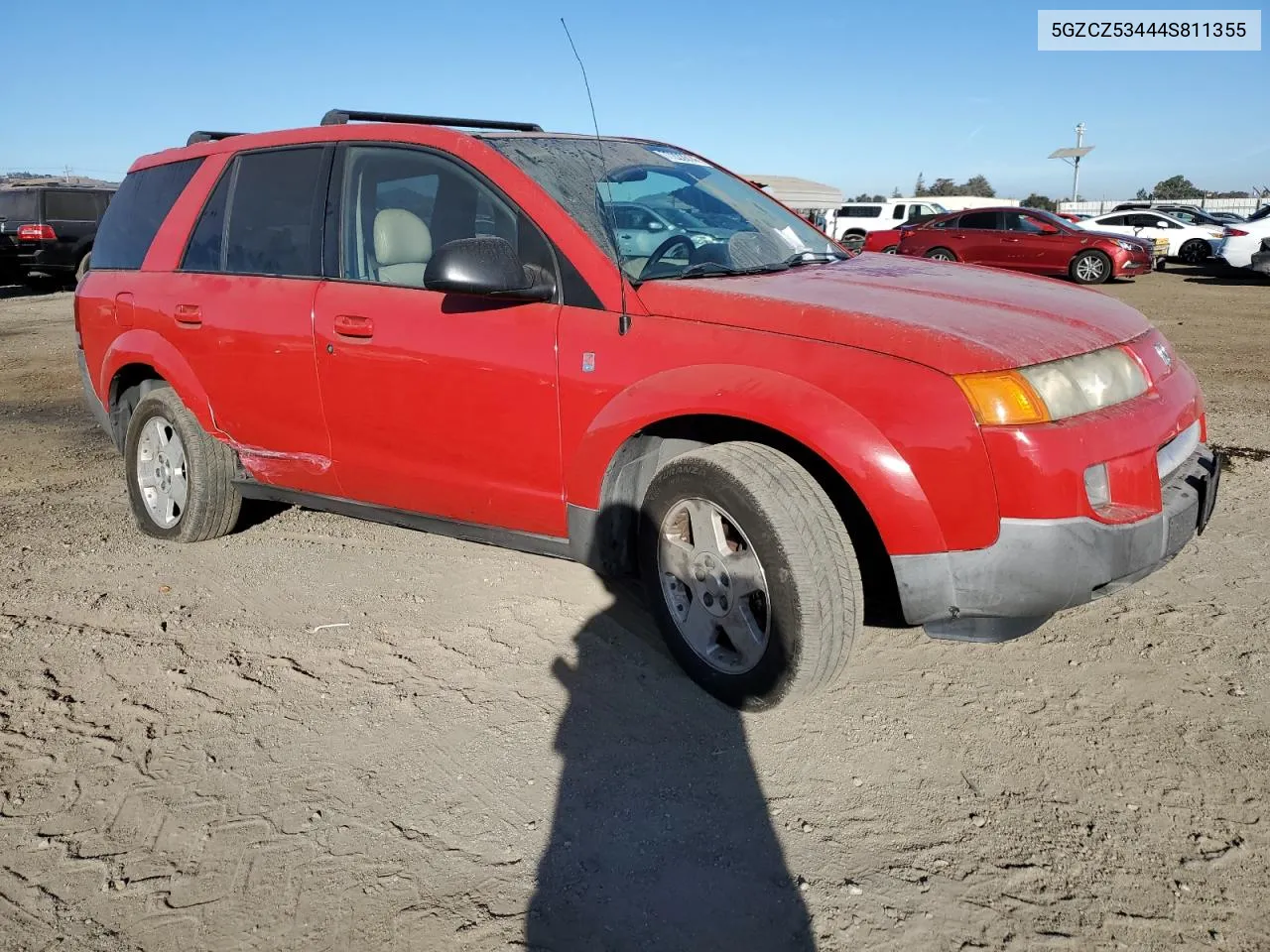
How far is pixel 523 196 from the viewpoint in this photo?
11.1 feet

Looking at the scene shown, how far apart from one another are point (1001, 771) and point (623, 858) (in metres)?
1.06

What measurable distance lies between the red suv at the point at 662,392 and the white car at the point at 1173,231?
22.0 m

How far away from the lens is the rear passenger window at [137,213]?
15.3ft

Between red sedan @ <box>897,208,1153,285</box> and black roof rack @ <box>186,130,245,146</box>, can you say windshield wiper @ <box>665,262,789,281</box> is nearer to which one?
black roof rack @ <box>186,130,245,146</box>

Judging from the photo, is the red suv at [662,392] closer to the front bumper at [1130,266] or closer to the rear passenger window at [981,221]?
the front bumper at [1130,266]

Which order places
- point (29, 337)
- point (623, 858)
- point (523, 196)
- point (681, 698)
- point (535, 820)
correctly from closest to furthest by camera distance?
1. point (623, 858)
2. point (535, 820)
3. point (681, 698)
4. point (523, 196)
5. point (29, 337)

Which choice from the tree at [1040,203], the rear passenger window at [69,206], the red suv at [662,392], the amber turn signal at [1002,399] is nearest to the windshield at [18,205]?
the rear passenger window at [69,206]

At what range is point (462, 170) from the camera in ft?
11.7

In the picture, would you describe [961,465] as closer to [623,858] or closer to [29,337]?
[623,858]

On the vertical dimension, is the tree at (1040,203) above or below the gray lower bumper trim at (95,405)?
above

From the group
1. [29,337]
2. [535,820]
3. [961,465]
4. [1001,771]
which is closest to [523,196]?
[961,465]

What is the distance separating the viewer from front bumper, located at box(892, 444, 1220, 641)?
259cm

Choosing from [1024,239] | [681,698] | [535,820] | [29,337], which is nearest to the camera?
[535,820]

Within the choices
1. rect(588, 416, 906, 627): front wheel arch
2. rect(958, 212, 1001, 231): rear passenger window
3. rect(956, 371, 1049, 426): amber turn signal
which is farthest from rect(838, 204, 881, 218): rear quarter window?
rect(956, 371, 1049, 426): amber turn signal
